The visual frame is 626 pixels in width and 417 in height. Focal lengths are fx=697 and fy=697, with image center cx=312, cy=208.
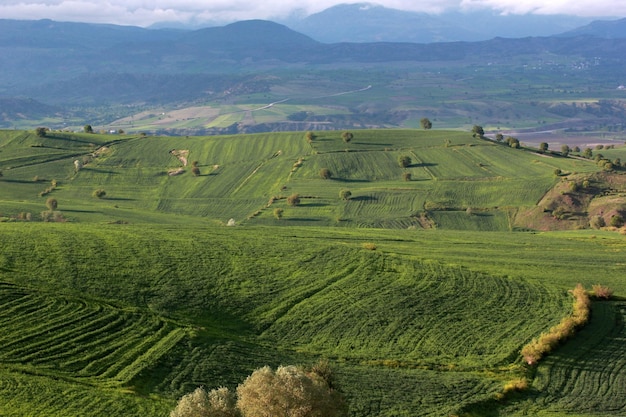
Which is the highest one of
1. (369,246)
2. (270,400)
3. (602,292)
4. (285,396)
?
(285,396)

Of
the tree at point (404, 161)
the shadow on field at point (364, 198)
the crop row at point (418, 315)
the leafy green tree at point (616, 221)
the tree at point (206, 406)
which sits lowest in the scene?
the leafy green tree at point (616, 221)

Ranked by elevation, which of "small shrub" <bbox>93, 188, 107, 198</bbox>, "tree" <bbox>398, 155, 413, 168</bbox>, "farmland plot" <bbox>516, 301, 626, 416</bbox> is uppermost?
"farmland plot" <bbox>516, 301, 626, 416</bbox>

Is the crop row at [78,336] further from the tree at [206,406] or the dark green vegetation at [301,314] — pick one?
the tree at [206,406]

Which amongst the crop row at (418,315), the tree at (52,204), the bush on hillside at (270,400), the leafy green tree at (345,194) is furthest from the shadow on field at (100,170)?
the bush on hillside at (270,400)

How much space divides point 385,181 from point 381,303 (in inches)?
3766

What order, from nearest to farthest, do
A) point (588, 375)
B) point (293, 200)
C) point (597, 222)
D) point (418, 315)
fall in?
1. point (588, 375)
2. point (418, 315)
3. point (597, 222)
4. point (293, 200)

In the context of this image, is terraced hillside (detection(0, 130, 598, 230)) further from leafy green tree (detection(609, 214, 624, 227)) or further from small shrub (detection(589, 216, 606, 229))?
leafy green tree (detection(609, 214, 624, 227))

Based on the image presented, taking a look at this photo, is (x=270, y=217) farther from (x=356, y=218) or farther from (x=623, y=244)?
(x=623, y=244)

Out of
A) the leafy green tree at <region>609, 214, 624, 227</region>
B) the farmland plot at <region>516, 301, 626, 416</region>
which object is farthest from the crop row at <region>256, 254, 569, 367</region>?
the leafy green tree at <region>609, 214, 624, 227</region>

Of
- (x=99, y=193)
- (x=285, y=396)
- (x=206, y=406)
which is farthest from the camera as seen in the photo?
(x=99, y=193)

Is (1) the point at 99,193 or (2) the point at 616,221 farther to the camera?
(1) the point at 99,193

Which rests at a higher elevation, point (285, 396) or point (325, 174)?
point (285, 396)

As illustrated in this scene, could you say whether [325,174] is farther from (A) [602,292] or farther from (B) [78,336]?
(B) [78,336]

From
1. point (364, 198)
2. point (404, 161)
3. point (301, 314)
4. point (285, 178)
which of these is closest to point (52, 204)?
point (285, 178)
